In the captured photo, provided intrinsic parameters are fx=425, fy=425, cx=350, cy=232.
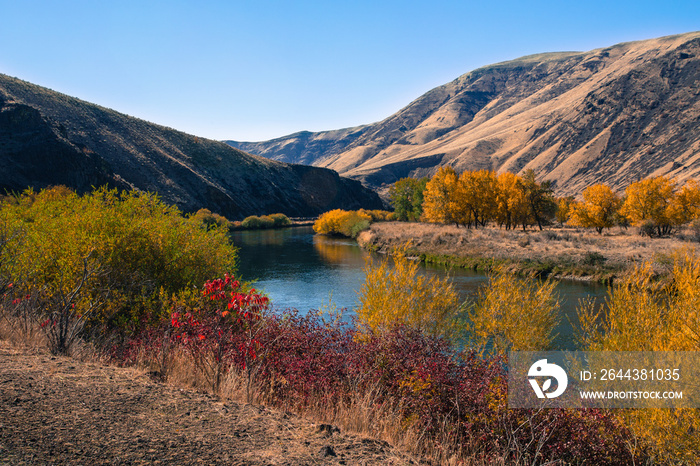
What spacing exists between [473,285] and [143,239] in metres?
24.5

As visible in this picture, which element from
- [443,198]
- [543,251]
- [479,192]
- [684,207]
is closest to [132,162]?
[443,198]

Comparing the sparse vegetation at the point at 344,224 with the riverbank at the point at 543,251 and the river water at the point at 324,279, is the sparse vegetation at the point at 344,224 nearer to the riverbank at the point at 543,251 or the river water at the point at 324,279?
the river water at the point at 324,279

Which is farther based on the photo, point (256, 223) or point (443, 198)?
point (256, 223)

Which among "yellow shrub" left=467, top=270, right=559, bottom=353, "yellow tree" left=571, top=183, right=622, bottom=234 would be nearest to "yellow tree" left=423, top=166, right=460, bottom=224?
"yellow tree" left=571, top=183, right=622, bottom=234

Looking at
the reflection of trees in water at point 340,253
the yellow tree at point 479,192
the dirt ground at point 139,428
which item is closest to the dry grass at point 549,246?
the reflection of trees in water at point 340,253

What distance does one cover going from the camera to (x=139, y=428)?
597 cm

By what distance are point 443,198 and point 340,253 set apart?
1919 cm

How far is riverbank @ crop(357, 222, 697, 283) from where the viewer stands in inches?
1351

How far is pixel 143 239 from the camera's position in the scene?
46.2 ft

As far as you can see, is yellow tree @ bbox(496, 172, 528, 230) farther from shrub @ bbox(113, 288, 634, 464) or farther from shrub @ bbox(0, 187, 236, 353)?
shrub @ bbox(113, 288, 634, 464)

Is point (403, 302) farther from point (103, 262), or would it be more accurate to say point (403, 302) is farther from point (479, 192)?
point (479, 192)

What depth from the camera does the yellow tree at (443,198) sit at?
62.9m

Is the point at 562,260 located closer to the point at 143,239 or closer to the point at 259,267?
the point at 259,267

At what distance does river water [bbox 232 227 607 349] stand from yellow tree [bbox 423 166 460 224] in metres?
13.9
